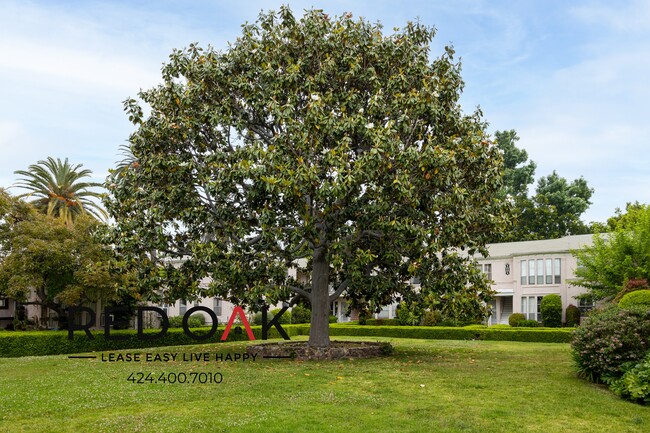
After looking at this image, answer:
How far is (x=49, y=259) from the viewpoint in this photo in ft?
99.9

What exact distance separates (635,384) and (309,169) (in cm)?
952

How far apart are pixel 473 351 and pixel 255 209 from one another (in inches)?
440

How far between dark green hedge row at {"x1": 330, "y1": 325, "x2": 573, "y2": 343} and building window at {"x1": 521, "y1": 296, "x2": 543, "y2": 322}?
38.9 feet

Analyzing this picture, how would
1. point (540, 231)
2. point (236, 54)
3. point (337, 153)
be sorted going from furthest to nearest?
point (540, 231)
point (236, 54)
point (337, 153)

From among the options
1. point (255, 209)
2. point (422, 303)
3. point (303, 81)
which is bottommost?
point (422, 303)

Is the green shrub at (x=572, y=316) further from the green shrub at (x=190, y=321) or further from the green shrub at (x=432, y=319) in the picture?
the green shrub at (x=190, y=321)

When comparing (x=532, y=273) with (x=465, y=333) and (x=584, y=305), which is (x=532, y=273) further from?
(x=465, y=333)

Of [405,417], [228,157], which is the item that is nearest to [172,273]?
[228,157]

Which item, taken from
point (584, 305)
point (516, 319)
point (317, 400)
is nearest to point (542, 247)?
point (584, 305)

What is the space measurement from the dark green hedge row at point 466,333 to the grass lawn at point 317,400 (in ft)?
51.8

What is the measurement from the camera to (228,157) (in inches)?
774

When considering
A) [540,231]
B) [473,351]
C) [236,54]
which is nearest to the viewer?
[236,54]

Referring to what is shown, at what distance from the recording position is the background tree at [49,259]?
2998 cm

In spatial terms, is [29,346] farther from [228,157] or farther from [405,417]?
[405,417]
